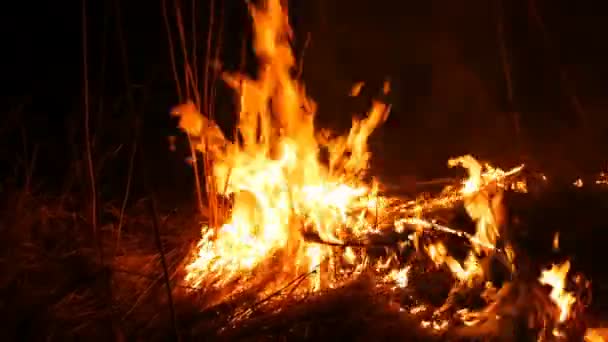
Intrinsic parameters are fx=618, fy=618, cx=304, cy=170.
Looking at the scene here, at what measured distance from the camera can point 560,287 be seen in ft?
7.43

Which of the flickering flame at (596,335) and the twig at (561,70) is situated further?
the twig at (561,70)

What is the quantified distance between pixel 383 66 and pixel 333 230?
2431mm

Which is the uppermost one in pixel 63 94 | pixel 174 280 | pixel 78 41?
pixel 78 41

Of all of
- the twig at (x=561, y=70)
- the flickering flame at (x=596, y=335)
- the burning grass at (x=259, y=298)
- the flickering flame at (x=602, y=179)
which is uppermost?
the twig at (x=561, y=70)

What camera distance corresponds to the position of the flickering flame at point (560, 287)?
2.22 meters

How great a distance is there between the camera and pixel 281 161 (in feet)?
9.88

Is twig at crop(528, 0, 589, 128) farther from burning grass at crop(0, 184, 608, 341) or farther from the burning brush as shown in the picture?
burning grass at crop(0, 184, 608, 341)

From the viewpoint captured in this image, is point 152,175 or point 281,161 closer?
point 281,161

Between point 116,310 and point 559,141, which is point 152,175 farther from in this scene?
point 559,141

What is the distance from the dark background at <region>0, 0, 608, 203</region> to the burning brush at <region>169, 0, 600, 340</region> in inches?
47.2

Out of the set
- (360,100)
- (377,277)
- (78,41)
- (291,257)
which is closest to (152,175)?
(78,41)

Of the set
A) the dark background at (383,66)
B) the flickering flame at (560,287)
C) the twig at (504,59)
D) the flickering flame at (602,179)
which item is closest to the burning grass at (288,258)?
the flickering flame at (560,287)

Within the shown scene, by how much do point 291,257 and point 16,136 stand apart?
2649mm

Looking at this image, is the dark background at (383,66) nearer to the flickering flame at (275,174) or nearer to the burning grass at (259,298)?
the flickering flame at (275,174)
